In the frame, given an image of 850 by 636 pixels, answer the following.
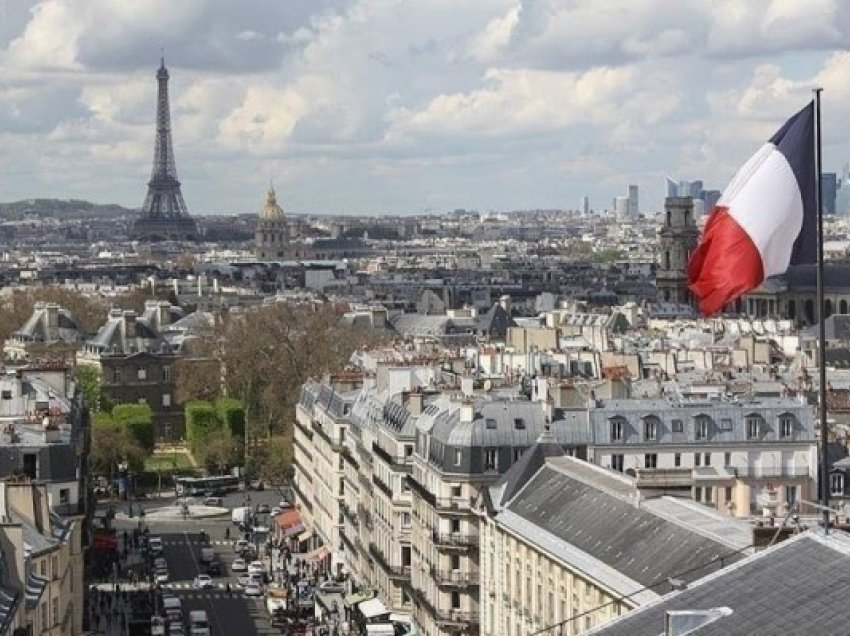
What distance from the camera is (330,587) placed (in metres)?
76.2

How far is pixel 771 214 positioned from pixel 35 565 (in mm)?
28134

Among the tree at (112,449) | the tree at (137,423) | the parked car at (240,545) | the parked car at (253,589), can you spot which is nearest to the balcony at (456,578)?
the parked car at (253,589)

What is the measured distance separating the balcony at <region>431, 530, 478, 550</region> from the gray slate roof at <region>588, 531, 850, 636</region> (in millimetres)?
34483

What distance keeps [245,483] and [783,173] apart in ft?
280

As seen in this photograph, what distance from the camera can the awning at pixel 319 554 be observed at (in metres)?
83.6

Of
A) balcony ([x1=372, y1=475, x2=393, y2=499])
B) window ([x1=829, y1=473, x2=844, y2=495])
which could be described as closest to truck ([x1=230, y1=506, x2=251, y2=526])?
balcony ([x1=372, y1=475, x2=393, y2=499])

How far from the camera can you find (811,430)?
6462cm

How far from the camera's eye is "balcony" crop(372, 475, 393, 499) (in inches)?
2788

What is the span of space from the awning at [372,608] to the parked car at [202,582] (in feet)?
37.2


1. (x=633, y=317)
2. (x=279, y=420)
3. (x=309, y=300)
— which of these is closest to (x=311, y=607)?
(x=279, y=420)

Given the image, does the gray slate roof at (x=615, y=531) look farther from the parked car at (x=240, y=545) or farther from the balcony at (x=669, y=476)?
the parked car at (x=240, y=545)

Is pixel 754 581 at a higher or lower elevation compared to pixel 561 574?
higher

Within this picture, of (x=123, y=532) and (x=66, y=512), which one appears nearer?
(x=66, y=512)

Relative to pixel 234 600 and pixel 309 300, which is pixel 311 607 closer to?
pixel 234 600
